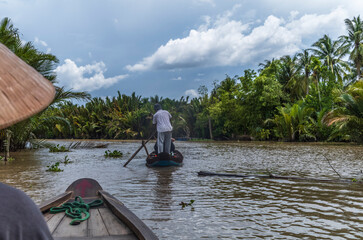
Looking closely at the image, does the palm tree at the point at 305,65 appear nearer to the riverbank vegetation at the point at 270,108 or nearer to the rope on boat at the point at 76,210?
the riverbank vegetation at the point at 270,108

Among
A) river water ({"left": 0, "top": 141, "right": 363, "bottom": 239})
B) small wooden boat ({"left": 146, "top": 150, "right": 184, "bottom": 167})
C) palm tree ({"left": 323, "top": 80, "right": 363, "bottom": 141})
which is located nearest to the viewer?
river water ({"left": 0, "top": 141, "right": 363, "bottom": 239})

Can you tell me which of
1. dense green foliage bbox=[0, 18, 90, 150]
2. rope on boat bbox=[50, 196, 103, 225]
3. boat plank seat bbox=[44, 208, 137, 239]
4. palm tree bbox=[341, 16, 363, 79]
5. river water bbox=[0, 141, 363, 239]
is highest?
palm tree bbox=[341, 16, 363, 79]

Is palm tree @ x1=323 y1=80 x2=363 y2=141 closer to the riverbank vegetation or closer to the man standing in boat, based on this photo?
the riverbank vegetation

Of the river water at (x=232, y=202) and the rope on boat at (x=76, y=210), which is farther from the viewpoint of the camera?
the river water at (x=232, y=202)

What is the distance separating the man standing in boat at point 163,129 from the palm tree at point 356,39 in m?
29.0

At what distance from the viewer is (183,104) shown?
45.2m

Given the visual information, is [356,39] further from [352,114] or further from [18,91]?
[18,91]

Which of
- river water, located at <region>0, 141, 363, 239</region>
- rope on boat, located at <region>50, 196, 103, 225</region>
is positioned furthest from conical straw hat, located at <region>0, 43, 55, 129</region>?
river water, located at <region>0, 141, 363, 239</region>

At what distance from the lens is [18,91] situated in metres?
1.14

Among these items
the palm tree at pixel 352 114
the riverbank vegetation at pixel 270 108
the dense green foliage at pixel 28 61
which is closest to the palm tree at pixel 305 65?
the riverbank vegetation at pixel 270 108

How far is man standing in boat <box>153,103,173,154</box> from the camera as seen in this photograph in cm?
1027

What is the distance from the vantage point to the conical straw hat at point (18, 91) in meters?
1.07

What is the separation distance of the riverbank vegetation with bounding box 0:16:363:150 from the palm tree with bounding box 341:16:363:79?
0.09 meters

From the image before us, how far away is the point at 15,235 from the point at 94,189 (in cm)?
376
